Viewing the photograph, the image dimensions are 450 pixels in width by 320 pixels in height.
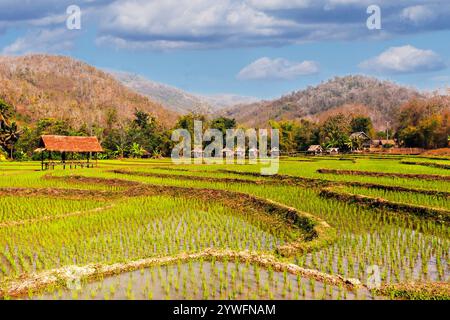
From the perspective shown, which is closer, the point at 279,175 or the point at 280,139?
the point at 279,175

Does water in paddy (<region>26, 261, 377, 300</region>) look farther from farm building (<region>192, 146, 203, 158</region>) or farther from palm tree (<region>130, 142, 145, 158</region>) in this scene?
farm building (<region>192, 146, 203, 158</region>)

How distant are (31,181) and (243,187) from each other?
10142mm

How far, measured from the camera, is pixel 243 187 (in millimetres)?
18656

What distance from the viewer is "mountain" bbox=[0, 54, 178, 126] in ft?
300

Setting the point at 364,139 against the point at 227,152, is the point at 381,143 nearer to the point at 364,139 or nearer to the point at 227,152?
the point at 364,139

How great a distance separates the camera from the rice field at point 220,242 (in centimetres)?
633

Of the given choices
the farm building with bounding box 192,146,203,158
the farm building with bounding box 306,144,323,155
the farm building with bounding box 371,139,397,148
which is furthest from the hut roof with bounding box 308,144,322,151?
the farm building with bounding box 192,146,203,158

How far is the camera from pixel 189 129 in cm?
6016

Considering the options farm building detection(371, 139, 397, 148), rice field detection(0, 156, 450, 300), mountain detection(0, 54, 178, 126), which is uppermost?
mountain detection(0, 54, 178, 126)

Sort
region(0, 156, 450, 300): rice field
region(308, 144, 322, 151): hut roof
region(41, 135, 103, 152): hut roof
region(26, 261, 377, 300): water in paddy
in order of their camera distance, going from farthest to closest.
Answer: region(308, 144, 322, 151): hut roof, region(41, 135, 103, 152): hut roof, region(0, 156, 450, 300): rice field, region(26, 261, 377, 300): water in paddy

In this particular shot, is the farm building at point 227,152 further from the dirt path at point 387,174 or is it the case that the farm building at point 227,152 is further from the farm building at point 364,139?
the dirt path at point 387,174

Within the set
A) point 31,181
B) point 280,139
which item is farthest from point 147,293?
point 280,139

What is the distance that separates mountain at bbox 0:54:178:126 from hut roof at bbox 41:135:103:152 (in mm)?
35853
